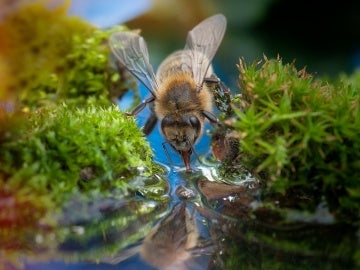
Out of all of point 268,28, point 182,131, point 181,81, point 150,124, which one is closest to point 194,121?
point 182,131

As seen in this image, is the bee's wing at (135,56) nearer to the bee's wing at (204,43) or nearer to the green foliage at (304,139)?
the bee's wing at (204,43)

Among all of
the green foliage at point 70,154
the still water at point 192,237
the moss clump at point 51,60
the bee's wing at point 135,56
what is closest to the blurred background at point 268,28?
the moss clump at point 51,60

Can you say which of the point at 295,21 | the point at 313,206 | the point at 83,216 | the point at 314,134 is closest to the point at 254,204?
the point at 313,206

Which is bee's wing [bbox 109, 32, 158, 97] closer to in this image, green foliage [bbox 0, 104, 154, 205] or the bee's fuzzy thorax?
the bee's fuzzy thorax

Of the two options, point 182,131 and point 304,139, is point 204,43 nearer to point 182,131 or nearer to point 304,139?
point 182,131

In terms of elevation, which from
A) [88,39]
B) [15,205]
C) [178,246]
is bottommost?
[178,246]

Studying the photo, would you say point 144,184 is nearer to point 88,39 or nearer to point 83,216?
point 83,216
